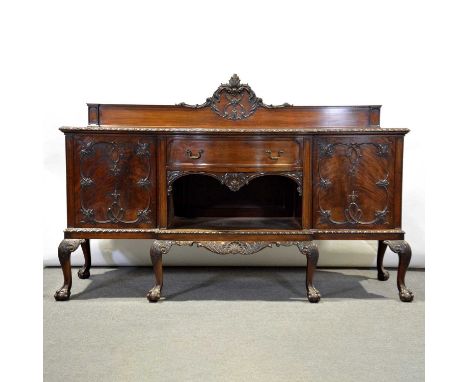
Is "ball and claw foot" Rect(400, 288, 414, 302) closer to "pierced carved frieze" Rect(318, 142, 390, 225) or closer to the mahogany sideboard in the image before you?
the mahogany sideboard

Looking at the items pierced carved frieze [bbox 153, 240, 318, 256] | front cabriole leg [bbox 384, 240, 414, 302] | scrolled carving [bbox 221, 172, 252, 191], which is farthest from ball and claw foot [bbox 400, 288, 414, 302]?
scrolled carving [bbox 221, 172, 252, 191]

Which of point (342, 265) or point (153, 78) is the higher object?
point (153, 78)

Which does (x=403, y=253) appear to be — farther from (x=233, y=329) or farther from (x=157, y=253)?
A: (x=157, y=253)

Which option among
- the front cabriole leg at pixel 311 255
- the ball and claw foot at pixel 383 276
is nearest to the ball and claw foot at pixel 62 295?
the front cabriole leg at pixel 311 255

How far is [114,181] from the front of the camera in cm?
256

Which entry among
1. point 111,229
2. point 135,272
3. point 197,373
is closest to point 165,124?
point 111,229

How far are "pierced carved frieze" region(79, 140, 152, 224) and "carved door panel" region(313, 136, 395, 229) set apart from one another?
845 millimetres

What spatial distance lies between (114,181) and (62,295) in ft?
2.09

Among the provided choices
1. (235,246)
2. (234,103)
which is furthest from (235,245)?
(234,103)

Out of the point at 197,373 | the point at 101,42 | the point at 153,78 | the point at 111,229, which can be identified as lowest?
the point at 197,373

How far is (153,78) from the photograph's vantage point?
3227 mm

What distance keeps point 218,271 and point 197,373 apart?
54.9 inches

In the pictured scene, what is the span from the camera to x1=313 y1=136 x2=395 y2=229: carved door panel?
2539 mm

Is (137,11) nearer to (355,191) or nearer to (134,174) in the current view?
(134,174)
